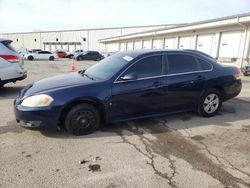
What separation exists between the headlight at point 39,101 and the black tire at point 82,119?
42cm

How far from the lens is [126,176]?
3.04 m

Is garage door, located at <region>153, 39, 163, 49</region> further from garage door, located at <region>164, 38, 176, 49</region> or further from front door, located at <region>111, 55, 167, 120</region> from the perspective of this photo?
front door, located at <region>111, 55, 167, 120</region>

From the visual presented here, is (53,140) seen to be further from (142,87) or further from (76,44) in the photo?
(76,44)

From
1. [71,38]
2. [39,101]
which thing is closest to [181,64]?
[39,101]

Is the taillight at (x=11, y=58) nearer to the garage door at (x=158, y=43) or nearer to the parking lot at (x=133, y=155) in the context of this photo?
the parking lot at (x=133, y=155)

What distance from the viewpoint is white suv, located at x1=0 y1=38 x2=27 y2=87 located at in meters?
7.29

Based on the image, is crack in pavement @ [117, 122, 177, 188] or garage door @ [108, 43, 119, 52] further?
garage door @ [108, 43, 119, 52]

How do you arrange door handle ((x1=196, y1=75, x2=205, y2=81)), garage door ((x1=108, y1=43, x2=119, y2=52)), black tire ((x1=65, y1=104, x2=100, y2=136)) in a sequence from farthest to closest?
garage door ((x1=108, y1=43, x2=119, y2=52)) < door handle ((x1=196, y1=75, x2=205, y2=81)) < black tire ((x1=65, y1=104, x2=100, y2=136))

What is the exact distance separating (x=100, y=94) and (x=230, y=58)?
58.1 ft

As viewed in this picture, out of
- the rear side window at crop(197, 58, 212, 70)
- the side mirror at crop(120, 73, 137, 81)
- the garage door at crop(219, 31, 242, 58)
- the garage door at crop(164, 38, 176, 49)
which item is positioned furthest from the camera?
the garage door at crop(164, 38, 176, 49)

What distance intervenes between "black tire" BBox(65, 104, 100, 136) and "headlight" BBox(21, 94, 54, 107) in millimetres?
415

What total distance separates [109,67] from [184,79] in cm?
158

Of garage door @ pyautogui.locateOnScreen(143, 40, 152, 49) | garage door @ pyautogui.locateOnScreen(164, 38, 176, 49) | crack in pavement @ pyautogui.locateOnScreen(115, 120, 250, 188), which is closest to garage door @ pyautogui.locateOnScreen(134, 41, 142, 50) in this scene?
garage door @ pyautogui.locateOnScreen(143, 40, 152, 49)

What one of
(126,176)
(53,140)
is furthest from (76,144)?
(126,176)
